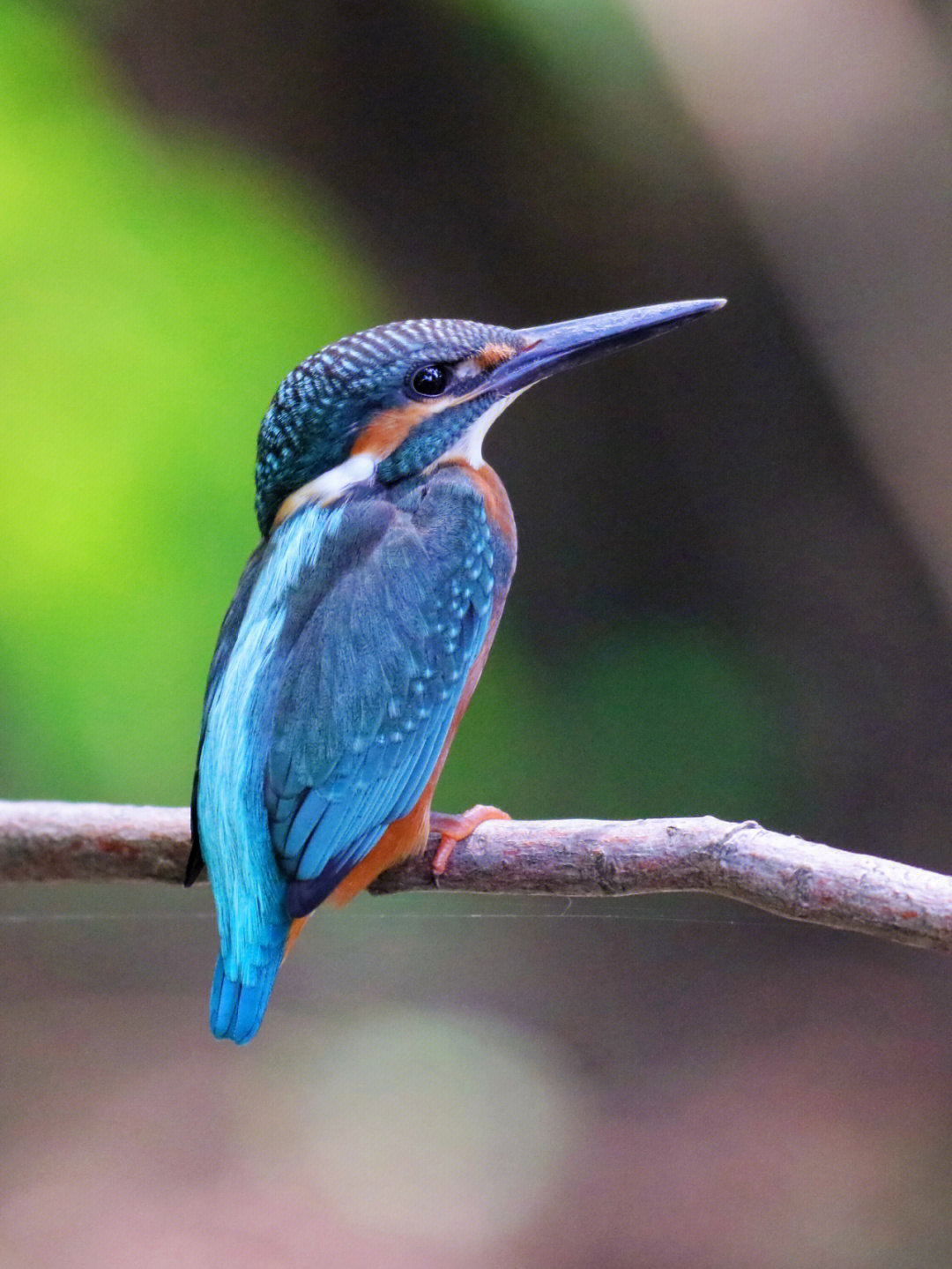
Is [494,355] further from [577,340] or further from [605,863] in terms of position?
[605,863]

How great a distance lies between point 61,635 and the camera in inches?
55.2

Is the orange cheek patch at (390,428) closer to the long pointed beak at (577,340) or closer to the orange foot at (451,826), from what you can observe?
the long pointed beak at (577,340)

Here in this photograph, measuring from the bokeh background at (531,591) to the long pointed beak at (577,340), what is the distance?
479 millimetres

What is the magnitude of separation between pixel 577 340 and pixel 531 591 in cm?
71

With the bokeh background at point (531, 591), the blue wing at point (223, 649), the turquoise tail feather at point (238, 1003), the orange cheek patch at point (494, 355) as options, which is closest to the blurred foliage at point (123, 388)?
the bokeh background at point (531, 591)

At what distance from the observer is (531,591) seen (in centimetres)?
167

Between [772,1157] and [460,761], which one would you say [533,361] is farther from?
[772,1157]

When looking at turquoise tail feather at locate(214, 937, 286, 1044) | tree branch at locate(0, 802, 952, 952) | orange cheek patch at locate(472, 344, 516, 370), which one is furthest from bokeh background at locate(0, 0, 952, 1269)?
turquoise tail feather at locate(214, 937, 286, 1044)

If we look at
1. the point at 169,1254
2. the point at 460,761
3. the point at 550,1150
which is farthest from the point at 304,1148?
the point at 460,761

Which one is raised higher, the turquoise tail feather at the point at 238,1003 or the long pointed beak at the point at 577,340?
the long pointed beak at the point at 577,340

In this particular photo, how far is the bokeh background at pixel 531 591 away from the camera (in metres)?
1.42

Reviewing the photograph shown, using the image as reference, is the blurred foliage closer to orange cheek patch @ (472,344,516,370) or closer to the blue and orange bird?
the blue and orange bird

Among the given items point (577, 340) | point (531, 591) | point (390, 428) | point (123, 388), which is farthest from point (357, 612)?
point (531, 591)

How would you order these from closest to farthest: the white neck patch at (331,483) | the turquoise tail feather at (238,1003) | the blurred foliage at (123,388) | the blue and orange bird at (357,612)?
the turquoise tail feather at (238,1003) < the blue and orange bird at (357,612) < the white neck patch at (331,483) < the blurred foliage at (123,388)
